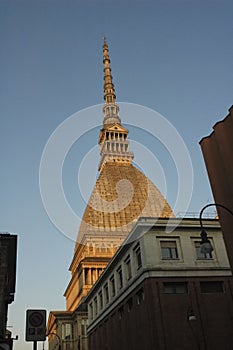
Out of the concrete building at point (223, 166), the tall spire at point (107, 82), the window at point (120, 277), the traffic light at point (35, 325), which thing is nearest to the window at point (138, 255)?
the window at point (120, 277)

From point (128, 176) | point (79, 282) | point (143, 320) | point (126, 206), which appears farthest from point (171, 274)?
Result: point (128, 176)

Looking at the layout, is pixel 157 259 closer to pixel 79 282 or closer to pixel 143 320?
pixel 143 320

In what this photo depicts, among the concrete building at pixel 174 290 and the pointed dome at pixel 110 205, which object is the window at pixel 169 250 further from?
the pointed dome at pixel 110 205

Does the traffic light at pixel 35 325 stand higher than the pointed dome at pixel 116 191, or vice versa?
the pointed dome at pixel 116 191

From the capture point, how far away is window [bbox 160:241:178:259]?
119ft

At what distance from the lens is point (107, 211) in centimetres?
10688

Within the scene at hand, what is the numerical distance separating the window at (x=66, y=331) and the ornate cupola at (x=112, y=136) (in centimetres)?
5675

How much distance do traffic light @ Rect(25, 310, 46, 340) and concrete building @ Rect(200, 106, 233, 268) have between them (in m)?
13.4

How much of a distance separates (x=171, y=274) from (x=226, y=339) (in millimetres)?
6831

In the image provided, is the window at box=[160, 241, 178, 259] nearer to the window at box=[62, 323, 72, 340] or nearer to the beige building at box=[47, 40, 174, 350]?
→ the beige building at box=[47, 40, 174, 350]

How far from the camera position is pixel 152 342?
32188mm

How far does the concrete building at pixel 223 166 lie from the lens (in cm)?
2077

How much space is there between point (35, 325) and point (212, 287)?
28.7 meters

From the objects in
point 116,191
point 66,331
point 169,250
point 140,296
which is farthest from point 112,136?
point 140,296
